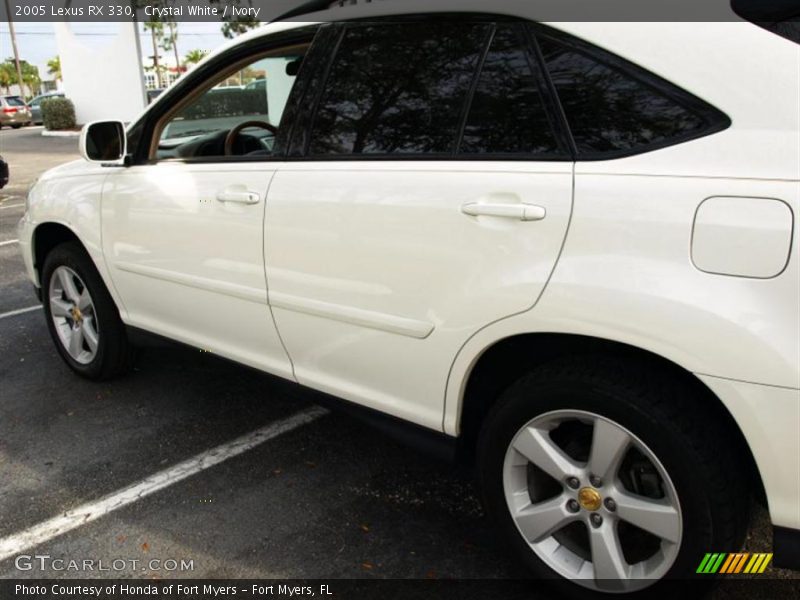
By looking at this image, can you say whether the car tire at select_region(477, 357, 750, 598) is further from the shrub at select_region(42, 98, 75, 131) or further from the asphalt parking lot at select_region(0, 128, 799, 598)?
the shrub at select_region(42, 98, 75, 131)

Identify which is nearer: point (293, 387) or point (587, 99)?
point (587, 99)

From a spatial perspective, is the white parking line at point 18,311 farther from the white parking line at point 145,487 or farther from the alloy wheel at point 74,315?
the white parking line at point 145,487

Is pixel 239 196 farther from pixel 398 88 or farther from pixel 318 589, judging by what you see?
pixel 318 589

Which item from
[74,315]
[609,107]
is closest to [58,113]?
[74,315]

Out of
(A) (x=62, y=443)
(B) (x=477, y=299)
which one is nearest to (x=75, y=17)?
(A) (x=62, y=443)

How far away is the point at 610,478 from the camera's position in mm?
1997

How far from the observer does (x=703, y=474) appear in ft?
5.93

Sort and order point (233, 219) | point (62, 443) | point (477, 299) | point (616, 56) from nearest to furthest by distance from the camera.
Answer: point (616, 56)
point (477, 299)
point (233, 219)
point (62, 443)

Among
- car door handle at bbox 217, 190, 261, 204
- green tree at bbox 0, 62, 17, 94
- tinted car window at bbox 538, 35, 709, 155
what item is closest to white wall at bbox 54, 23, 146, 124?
car door handle at bbox 217, 190, 261, 204

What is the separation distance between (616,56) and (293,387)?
1.67m

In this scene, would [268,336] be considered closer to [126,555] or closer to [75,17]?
[126,555]

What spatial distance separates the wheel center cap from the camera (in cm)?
204

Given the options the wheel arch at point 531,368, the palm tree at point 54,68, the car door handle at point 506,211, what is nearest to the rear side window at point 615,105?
the car door handle at point 506,211

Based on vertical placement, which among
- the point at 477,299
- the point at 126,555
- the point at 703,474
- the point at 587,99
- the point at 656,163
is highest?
the point at 587,99
